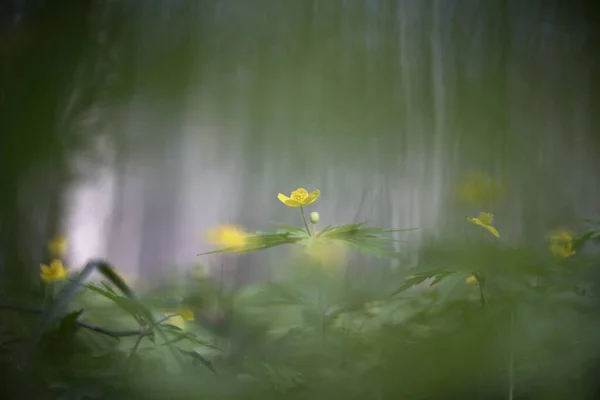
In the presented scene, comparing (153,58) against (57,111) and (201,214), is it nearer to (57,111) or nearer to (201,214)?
(57,111)

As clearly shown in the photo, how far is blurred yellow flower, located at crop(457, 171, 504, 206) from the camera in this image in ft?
3.02

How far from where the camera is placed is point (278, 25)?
0.97 meters

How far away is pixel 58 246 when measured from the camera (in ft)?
2.81

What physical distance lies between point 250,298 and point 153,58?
0.43 m

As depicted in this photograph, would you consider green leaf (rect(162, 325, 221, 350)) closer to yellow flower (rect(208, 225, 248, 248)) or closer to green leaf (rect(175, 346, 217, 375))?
green leaf (rect(175, 346, 217, 375))

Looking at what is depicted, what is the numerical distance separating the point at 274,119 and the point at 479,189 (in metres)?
0.37

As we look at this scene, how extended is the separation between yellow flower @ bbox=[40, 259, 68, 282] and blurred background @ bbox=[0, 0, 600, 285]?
3 centimetres

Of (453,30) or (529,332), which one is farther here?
(453,30)

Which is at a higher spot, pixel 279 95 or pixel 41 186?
pixel 279 95

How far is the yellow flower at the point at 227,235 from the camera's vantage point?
87cm

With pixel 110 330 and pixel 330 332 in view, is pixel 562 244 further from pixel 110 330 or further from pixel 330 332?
pixel 110 330

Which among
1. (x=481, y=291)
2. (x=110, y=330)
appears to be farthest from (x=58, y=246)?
(x=481, y=291)

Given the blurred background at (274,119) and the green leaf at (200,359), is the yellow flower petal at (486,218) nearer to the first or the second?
the blurred background at (274,119)

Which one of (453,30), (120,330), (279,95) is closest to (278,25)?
(279,95)
